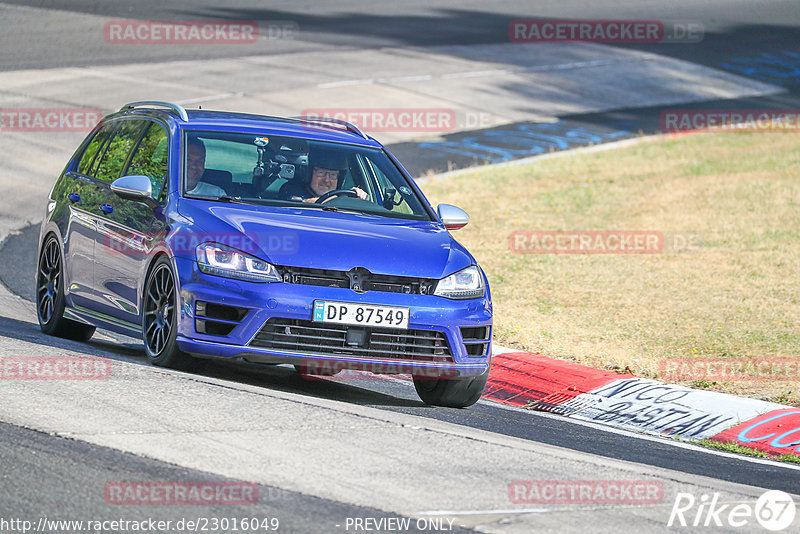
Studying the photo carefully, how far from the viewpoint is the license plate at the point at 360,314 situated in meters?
7.41

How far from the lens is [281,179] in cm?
848

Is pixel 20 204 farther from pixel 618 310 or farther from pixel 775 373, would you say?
pixel 775 373

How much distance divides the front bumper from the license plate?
0.10ft

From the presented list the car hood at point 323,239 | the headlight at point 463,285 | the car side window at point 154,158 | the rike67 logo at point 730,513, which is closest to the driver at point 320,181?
the car hood at point 323,239

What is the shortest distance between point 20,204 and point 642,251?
8265mm

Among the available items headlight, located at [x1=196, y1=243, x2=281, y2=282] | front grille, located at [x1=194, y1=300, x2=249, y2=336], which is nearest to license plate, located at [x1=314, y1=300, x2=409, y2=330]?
headlight, located at [x1=196, y1=243, x2=281, y2=282]

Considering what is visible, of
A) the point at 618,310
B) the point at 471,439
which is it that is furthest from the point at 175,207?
the point at 618,310

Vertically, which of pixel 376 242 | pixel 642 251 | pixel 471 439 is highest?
pixel 376 242

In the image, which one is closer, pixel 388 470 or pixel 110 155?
pixel 388 470

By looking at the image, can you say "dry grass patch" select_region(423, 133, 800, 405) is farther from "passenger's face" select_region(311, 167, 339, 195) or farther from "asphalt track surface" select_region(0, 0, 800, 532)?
"passenger's face" select_region(311, 167, 339, 195)

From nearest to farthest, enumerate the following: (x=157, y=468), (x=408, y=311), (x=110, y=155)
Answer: (x=157, y=468) < (x=408, y=311) < (x=110, y=155)

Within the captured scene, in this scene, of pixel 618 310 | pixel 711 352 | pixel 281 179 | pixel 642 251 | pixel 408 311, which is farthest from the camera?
pixel 642 251

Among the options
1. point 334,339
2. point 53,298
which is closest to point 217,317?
point 334,339

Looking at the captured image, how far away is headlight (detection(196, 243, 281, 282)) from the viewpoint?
7.41 metres
